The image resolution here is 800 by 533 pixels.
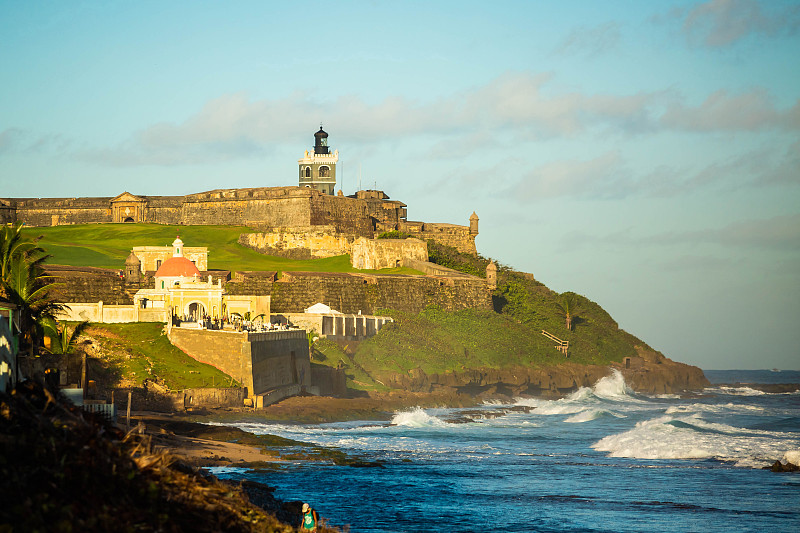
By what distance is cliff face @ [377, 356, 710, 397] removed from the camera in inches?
2360

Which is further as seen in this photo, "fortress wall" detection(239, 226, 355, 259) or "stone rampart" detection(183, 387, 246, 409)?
"fortress wall" detection(239, 226, 355, 259)

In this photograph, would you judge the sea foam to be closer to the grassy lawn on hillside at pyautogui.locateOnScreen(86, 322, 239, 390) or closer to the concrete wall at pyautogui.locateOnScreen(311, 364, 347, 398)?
the concrete wall at pyautogui.locateOnScreen(311, 364, 347, 398)

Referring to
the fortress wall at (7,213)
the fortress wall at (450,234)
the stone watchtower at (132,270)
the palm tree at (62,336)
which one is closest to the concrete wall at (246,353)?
the palm tree at (62,336)

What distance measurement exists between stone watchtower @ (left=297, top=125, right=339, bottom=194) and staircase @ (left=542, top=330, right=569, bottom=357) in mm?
34632

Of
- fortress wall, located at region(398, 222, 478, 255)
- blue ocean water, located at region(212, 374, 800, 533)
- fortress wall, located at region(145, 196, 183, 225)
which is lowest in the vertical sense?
blue ocean water, located at region(212, 374, 800, 533)

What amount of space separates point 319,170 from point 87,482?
93711 millimetres

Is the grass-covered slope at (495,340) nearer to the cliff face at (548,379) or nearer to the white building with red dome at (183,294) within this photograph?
the cliff face at (548,379)

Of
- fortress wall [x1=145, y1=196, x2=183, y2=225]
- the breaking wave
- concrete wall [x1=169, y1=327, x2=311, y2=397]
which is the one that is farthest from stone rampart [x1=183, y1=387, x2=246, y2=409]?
fortress wall [x1=145, y1=196, x2=183, y2=225]

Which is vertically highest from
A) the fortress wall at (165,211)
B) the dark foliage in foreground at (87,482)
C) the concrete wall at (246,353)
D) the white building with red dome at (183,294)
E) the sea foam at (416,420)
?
the fortress wall at (165,211)

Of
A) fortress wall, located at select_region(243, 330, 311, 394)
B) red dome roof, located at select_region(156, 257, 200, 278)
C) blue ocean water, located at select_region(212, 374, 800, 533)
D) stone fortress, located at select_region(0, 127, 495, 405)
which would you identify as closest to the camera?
blue ocean water, located at select_region(212, 374, 800, 533)

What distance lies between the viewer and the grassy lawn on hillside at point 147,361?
38.7 metres

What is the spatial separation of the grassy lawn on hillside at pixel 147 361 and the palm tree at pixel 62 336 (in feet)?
4.08

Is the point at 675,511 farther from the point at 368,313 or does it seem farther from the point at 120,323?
the point at 368,313

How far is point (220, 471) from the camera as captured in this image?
26.0m
